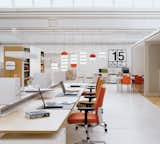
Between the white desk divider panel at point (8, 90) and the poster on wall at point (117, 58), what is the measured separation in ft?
61.9

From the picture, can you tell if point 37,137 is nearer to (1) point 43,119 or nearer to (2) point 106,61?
(1) point 43,119

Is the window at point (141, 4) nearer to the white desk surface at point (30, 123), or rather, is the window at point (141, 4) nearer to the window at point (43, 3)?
the window at point (43, 3)

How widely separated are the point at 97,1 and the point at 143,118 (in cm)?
459

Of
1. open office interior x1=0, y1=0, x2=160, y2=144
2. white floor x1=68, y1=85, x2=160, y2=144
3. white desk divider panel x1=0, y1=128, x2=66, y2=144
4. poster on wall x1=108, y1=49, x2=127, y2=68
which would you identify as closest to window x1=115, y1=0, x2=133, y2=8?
open office interior x1=0, y1=0, x2=160, y2=144

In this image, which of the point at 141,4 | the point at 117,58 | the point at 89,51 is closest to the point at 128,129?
the point at 141,4

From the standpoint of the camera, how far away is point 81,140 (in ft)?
17.6

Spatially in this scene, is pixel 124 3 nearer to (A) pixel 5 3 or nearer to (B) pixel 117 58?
(A) pixel 5 3

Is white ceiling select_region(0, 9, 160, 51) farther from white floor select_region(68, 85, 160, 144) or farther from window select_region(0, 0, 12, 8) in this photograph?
white floor select_region(68, 85, 160, 144)

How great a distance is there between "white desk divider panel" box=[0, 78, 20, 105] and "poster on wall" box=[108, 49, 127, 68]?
18.9 m

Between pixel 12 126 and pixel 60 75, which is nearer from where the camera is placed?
pixel 12 126

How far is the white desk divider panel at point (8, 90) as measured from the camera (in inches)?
153

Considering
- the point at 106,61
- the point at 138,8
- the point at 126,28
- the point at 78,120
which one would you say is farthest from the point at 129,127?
the point at 106,61

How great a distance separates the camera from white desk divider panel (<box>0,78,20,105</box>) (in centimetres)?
390

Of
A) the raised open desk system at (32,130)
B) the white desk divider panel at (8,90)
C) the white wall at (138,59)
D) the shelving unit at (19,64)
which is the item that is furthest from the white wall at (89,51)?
the raised open desk system at (32,130)
